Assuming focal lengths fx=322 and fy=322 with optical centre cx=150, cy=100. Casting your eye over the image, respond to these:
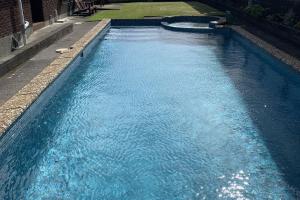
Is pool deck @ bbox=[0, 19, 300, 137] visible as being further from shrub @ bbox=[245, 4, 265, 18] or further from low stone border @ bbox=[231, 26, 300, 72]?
shrub @ bbox=[245, 4, 265, 18]

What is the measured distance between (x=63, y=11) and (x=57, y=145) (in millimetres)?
15920

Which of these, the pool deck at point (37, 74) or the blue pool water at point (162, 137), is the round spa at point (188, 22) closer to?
the pool deck at point (37, 74)

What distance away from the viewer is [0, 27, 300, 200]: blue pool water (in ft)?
19.2

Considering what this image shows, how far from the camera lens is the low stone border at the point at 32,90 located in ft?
24.0

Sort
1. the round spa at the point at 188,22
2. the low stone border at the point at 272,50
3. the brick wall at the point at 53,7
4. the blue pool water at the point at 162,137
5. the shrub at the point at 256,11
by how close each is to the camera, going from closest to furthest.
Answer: the blue pool water at the point at 162,137 < the low stone border at the point at 272,50 < the brick wall at the point at 53,7 < the shrub at the point at 256,11 < the round spa at the point at 188,22

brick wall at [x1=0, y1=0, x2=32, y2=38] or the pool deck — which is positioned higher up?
brick wall at [x1=0, y1=0, x2=32, y2=38]

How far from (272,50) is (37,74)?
945 cm

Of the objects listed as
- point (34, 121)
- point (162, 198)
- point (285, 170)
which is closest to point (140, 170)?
point (162, 198)

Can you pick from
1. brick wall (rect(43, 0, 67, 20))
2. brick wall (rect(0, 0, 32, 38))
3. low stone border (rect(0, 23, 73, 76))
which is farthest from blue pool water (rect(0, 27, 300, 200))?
brick wall (rect(43, 0, 67, 20))

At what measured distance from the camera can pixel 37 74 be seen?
10.2 metres

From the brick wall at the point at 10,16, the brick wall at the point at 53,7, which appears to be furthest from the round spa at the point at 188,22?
the brick wall at the point at 10,16

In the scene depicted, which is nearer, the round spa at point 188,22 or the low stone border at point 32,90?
the low stone border at point 32,90

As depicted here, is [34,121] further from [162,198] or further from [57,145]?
[162,198]

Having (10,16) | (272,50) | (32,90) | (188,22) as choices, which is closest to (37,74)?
(32,90)
